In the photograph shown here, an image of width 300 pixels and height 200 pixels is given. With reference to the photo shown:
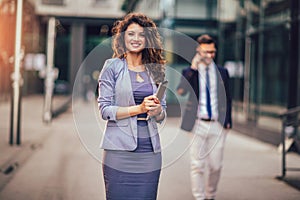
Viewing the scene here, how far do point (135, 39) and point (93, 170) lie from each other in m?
5.46

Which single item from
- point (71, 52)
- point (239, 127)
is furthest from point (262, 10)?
point (71, 52)

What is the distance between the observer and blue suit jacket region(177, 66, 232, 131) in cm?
591

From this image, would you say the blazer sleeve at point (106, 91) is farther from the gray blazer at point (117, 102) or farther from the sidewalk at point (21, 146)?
the sidewalk at point (21, 146)

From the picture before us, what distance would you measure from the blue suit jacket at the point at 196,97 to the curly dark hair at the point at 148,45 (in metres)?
2.28

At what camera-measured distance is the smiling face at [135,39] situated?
11.5ft

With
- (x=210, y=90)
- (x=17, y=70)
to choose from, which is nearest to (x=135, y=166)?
(x=210, y=90)

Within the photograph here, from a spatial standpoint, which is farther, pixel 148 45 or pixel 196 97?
pixel 196 97

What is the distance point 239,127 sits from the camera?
16.4 metres

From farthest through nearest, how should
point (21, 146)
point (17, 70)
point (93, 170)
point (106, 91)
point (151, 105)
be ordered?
1. point (17, 70)
2. point (21, 146)
3. point (93, 170)
4. point (106, 91)
5. point (151, 105)

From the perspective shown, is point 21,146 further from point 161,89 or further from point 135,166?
point 161,89

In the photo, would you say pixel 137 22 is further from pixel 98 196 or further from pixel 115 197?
pixel 98 196

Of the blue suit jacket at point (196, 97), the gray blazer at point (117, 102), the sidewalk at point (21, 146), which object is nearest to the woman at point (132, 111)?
the gray blazer at point (117, 102)

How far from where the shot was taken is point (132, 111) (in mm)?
3314

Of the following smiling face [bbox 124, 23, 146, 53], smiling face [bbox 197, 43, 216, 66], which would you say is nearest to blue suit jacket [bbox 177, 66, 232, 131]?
smiling face [bbox 197, 43, 216, 66]
